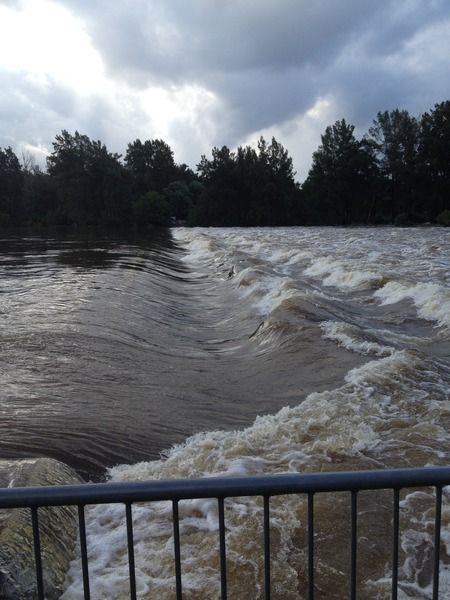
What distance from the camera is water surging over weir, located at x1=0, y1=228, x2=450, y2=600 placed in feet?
12.8

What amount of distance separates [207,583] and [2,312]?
35.2ft

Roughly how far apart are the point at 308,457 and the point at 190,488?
357cm

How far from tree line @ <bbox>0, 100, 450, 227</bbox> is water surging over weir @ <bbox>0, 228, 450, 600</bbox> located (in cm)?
6481

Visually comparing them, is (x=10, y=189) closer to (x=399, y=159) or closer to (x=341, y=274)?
(x=399, y=159)

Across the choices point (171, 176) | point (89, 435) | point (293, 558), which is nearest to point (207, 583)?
point (293, 558)

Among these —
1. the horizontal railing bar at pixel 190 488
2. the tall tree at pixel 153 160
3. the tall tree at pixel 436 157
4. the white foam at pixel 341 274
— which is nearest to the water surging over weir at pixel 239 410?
the white foam at pixel 341 274

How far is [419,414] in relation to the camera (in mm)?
6336

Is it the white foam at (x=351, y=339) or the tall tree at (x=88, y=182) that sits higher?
the tall tree at (x=88, y=182)

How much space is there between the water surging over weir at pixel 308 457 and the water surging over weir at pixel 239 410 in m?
0.02

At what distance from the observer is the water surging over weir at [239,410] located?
389cm

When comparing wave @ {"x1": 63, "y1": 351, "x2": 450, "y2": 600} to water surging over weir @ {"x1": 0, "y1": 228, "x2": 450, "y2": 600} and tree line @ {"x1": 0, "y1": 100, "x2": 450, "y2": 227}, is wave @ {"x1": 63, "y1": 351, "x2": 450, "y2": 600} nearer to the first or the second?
water surging over weir @ {"x1": 0, "y1": 228, "x2": 450, "y2": 600}

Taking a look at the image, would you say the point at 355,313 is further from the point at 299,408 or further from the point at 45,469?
the point at 45,469

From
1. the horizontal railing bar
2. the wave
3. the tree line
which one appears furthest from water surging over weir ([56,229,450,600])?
the tree line

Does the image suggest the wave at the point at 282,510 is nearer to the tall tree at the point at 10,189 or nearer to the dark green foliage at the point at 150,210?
the dark green foliage at the point at 150,210
